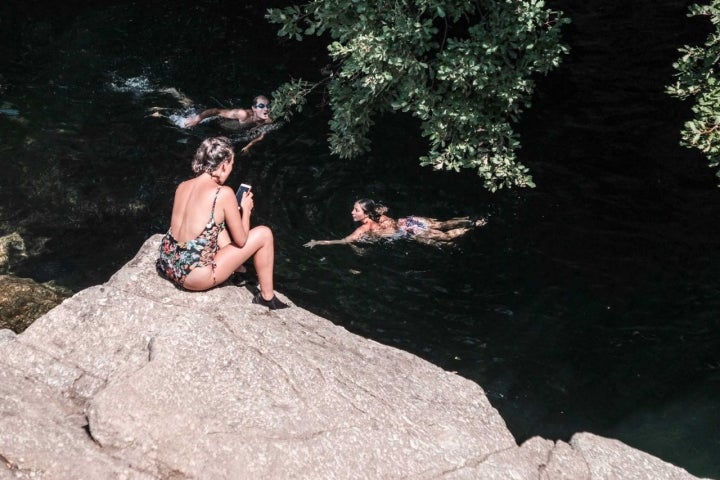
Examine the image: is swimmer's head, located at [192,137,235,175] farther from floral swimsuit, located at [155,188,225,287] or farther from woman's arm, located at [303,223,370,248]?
woman's arm, located at [303,223,370,248]

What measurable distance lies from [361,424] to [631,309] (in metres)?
5.32

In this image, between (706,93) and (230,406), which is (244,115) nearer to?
(706,93)

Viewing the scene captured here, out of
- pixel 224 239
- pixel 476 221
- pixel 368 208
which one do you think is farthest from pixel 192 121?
pixel 224 239

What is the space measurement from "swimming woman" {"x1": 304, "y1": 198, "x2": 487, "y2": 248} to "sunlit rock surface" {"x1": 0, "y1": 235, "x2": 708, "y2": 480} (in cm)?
368

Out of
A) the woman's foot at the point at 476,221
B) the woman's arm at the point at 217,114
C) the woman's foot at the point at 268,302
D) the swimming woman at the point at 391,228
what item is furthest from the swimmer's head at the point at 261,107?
the woman's foot at the point at 268,302

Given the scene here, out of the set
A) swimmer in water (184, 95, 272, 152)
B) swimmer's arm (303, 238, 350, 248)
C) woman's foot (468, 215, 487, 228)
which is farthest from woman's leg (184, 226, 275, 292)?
swimmer in water (184, 95, 272, 152)

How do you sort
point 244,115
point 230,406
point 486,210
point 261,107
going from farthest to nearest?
point 244,115 → point 261,107 → point 486,210 → point 230,406

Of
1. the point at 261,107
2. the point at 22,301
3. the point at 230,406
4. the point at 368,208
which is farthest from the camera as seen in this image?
the point at 261,107

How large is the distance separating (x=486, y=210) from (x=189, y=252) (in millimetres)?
5909

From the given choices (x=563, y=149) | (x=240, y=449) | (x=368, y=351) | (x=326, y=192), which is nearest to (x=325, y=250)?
(x=326, y=192)

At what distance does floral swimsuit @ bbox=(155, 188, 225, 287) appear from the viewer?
25.2 feet

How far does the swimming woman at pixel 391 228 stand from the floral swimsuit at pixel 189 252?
389cm

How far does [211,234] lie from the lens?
25.4 ft

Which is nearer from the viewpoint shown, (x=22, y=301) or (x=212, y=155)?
(x=212, y=155)
